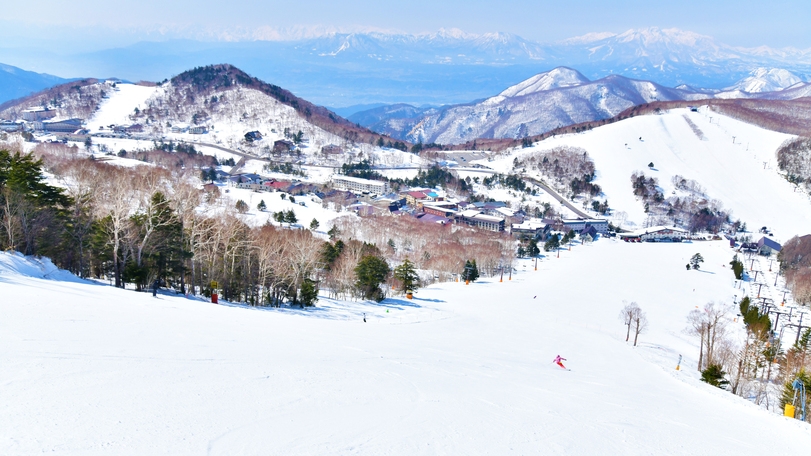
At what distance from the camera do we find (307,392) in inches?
364

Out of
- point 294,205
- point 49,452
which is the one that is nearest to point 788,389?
point 49,452

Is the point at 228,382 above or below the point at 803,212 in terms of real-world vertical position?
below

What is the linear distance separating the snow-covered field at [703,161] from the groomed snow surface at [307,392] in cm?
10145

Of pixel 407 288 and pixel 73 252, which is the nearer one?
pixel 73 252

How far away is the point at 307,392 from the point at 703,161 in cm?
15374

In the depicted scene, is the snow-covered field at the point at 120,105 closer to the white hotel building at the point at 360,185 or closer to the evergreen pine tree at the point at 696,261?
the white hotel building at the point at 360,185

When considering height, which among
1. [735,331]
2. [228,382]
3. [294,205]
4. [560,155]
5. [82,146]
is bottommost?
[735,331]

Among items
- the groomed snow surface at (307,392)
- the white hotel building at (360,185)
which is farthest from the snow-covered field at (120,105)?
the groomed snow surface at (307,392)

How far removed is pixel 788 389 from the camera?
2138 cm

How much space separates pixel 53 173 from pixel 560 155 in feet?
375

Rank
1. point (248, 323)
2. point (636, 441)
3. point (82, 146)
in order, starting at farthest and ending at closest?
point (82, 146) → point (248, 323) → point (636, 441)

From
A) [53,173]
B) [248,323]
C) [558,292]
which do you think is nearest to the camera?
[248,323]

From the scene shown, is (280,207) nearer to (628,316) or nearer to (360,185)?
(360,185)

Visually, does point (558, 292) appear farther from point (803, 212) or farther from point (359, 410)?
point (803, 212)
